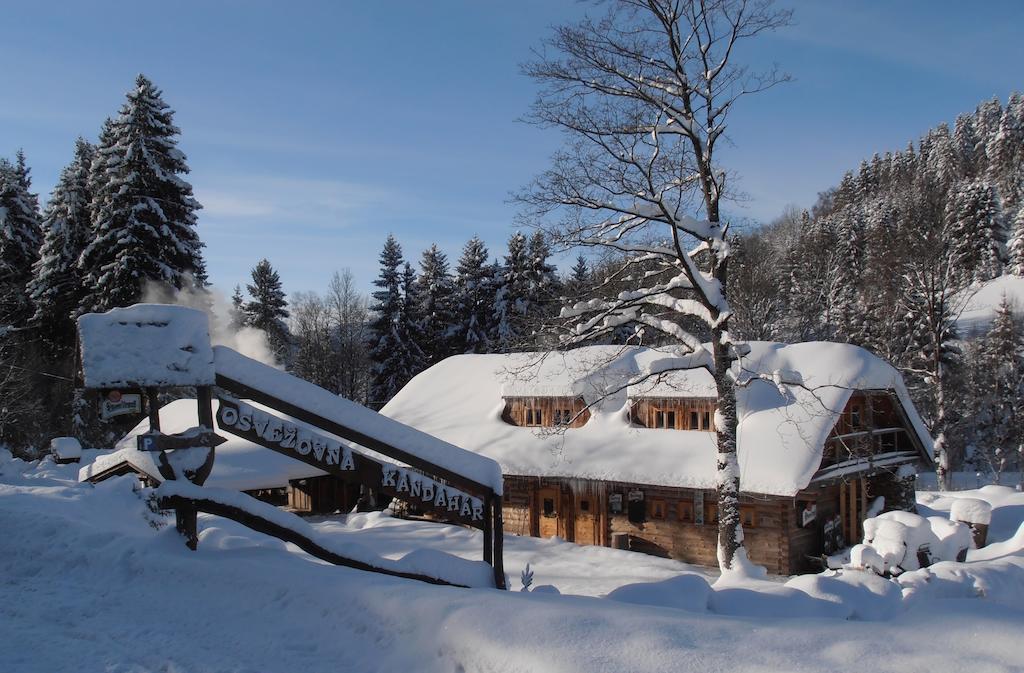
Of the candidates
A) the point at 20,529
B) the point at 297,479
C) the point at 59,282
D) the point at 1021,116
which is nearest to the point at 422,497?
the point at 20,529

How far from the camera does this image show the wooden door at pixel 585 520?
20531mm

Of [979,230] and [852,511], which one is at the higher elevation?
[979,230]

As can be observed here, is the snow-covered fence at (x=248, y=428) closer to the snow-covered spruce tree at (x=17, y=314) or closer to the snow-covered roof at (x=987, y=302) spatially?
the snow-covered spruce tree at (x=17, y=314)

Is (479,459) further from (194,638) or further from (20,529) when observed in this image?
(20,529)

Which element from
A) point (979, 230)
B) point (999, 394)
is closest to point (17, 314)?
point (999, 394)

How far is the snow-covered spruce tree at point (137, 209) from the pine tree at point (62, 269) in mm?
1645

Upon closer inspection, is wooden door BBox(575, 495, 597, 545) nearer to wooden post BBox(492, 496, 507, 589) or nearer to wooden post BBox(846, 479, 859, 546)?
wooden post BBox(846, 479, 859, 546)

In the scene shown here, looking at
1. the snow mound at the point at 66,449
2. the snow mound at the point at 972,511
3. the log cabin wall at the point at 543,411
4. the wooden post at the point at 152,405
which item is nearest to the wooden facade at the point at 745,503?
the log cabin wall at the point at 543,411

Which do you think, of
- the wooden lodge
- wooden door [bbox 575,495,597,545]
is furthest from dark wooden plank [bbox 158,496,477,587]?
wooden door [bbox 575,495,597,545]

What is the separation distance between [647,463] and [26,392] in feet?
89.3

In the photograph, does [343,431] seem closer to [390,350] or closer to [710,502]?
[710,502]

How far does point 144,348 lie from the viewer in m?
8.06

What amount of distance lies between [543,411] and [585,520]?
376 centimetres

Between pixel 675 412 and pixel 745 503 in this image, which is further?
pixel 675 412
